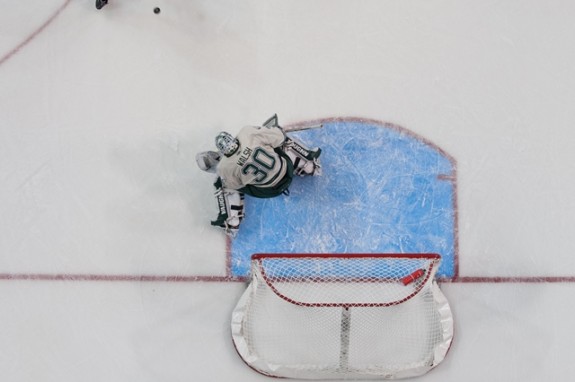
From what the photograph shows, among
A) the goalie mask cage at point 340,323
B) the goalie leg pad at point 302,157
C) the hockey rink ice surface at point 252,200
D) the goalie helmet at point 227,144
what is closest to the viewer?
the goalie helmet at point 227,144

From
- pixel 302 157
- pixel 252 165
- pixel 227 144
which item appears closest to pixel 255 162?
pixel 252 165

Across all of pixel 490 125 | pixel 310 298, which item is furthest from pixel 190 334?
pixel 490 125

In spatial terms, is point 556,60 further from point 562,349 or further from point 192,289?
point 192,289

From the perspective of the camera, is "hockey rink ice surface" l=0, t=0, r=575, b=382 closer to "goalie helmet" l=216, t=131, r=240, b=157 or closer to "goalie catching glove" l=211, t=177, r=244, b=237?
"goalie catching glove" l=211, t=177, r=244, b=237

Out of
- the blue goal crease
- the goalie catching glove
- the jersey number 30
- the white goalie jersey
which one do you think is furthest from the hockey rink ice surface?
the jersey number 30

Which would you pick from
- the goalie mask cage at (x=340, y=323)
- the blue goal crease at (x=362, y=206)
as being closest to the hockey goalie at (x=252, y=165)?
the blue goal crease at (x=362, y=206)

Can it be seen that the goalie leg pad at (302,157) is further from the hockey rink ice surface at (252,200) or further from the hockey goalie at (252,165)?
the hockey rink ice surface at (252,200)

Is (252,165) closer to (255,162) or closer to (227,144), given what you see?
(255,162)
